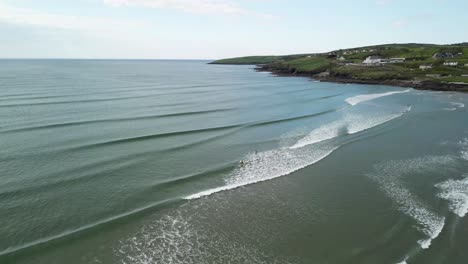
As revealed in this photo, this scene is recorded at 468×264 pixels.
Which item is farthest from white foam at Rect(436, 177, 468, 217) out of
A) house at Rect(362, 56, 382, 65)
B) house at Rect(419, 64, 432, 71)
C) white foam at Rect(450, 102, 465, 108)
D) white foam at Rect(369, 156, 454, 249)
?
house at Rect(362, 56, 382, 65)

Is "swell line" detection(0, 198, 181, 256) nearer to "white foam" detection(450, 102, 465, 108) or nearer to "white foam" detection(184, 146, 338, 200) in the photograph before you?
"white foam" detection(184, 146, 338, 200)

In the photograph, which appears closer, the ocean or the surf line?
the ocean

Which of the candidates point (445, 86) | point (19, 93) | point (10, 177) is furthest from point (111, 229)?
point (445, 86)

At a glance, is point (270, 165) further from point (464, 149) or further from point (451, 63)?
point (451, 63)

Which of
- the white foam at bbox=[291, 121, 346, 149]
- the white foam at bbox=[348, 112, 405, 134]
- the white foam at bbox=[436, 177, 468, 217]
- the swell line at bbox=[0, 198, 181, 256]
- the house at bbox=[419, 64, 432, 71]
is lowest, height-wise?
the white foam at bbox=[436, 177, 468, 217]

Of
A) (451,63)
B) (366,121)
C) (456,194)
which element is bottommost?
(456,194)

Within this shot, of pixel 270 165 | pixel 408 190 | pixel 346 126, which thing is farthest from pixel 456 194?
pixel 346 126

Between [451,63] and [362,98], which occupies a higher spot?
[451,63]
